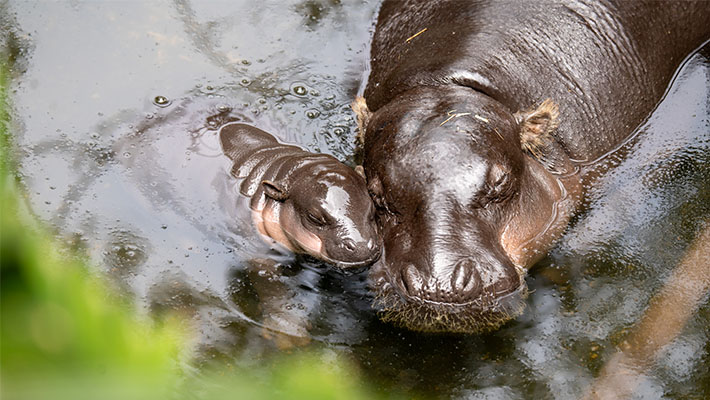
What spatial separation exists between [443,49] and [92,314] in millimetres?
4948

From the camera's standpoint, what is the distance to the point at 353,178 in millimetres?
4914

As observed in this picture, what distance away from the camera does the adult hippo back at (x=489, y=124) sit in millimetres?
4410

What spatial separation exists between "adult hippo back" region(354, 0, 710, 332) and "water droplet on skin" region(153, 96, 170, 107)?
64.2 inches

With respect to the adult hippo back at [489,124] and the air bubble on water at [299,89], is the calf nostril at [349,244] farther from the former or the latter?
the air bubble on water at [299,89]

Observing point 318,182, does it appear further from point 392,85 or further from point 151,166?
point 151,166

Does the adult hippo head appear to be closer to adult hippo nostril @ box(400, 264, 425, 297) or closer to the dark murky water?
adult hippo nostril @ box(400, 264, 425, 297)

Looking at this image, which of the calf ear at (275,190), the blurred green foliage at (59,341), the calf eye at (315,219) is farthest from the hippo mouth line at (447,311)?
the blurred green foliage at (59,341)

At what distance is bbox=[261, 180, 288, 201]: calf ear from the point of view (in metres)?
5.04

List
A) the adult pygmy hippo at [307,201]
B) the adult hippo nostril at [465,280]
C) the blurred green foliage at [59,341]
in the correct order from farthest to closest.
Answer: the adult pygmy hippo at [307,201]
the adult hippo nostril at [465,280]
the blurred green foliage at [59,341]

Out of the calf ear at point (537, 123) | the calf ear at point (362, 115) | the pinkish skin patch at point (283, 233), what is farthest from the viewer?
the calf ear at point (362, 115)

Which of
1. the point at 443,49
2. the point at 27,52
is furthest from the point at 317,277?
the point at 27,52

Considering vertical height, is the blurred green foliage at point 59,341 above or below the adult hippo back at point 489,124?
above

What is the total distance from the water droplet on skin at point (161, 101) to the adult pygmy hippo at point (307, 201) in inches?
26.6

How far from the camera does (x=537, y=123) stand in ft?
16.8
